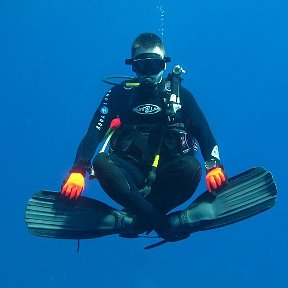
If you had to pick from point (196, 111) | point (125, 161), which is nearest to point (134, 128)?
point (125, 161)

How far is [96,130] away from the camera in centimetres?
492

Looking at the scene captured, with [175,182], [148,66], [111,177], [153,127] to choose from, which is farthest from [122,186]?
[148,66]

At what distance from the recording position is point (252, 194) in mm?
4527

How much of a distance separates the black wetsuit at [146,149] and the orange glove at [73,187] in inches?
4.5

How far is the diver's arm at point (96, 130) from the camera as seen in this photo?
4660 millimetres

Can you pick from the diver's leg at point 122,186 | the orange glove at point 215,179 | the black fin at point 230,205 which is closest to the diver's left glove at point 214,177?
the orange glove at point 215,179

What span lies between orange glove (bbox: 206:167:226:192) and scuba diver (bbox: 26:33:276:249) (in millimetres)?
10

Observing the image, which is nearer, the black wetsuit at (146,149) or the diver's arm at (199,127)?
the black wetsuit at (146,149)

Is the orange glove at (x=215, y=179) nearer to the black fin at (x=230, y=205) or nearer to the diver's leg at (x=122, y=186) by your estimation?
the black fin at (x=230, y=205)

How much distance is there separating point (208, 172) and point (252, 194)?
0.51 m

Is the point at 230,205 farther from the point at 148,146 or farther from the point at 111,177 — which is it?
the point at 111,177

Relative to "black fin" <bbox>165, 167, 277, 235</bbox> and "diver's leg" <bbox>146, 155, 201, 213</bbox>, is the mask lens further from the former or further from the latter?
"black fin" <bbox>165, 167, 277, 235</bbox>

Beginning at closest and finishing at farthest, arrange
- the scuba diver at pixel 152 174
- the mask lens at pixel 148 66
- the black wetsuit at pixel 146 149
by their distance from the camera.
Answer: the black wetsuit at pixel 146 149
the scuba diver at pixel 152 174
the mask lens at pixel 148 66

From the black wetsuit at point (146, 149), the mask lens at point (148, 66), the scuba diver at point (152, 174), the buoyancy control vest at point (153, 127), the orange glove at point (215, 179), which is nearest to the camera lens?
the black wetsuit at point (146, 149)
